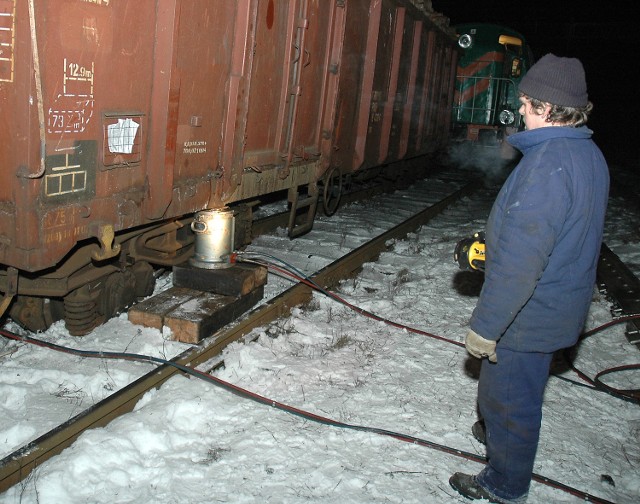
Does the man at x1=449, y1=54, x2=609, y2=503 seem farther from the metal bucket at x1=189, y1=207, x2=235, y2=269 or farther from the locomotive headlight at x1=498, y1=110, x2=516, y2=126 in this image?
the locomotive headlight at x1=498, y1=110, x2=516, y2=126

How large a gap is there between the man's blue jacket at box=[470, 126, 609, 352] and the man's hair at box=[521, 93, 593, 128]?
0.18 ft

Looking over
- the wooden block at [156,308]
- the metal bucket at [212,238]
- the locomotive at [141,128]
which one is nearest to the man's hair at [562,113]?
the locomotive at [141,128]

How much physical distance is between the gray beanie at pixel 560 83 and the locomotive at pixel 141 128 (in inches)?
94.1

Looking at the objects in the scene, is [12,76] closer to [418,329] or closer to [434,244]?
[418,329]

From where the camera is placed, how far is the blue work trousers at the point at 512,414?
A: 3.08 metres

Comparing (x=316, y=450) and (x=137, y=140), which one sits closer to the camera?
(x=316, y=450)

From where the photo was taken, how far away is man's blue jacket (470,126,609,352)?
9.04 feet

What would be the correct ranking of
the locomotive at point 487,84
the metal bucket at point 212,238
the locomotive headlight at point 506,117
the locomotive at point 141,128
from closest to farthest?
the locomotive at point 141,128 → the metal bucket at point 212,238 → the locomotive headlight at point 506,117 → the locomotive at point 487,84

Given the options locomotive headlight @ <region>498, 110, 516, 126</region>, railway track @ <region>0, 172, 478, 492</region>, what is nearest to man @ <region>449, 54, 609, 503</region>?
railway track @ <region>0, 172, 478, 492</region>

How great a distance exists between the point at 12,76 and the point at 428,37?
9401 mm

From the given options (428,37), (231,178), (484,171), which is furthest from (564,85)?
(484,171)

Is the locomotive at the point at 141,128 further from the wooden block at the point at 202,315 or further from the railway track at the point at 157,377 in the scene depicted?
the railway track at the point at 157,377

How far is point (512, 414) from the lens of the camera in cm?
313

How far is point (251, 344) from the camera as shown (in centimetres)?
486
